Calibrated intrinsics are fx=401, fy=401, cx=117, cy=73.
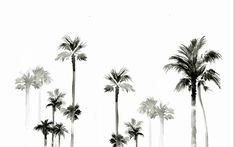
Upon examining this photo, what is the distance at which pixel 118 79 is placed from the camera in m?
63.2

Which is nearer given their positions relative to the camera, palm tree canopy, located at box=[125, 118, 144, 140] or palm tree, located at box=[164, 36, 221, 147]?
palm tree, located at box=[164, 36, 221, 147]

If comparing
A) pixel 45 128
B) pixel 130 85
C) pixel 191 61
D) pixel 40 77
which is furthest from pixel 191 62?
pixel 40 77

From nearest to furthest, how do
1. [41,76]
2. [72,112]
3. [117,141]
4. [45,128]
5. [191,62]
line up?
[191,62], [117,141], [72,112], [45,128], [41,76]

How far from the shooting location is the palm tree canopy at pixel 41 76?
88438 millimetres

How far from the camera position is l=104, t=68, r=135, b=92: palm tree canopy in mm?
62781

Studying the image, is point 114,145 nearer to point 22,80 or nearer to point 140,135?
point 140,135

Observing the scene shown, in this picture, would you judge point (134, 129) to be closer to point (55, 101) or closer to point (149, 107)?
point (149, 107)

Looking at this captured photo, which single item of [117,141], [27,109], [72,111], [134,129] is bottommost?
[117,141]

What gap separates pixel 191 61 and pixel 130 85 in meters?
20.7

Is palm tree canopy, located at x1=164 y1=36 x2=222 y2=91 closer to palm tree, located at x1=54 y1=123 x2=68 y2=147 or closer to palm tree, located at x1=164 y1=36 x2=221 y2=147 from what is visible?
palm tree, located at x1=164 y1=36 x2=221 y2=147

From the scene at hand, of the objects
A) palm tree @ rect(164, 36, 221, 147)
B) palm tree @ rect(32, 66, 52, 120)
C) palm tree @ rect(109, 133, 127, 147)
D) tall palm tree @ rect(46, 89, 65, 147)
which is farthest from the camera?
palm tree @ rect(32, 66, 52, 120)

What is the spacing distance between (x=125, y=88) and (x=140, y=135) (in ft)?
44.7

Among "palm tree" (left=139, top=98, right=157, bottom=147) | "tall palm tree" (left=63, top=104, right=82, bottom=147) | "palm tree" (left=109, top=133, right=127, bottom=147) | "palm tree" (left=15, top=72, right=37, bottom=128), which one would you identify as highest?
"palm tree" (left=15, top=72, right=37, bottom=128)

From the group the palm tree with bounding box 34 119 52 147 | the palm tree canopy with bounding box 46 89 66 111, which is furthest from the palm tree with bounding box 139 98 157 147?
the palm tree with bounding box 34 119 52 147
